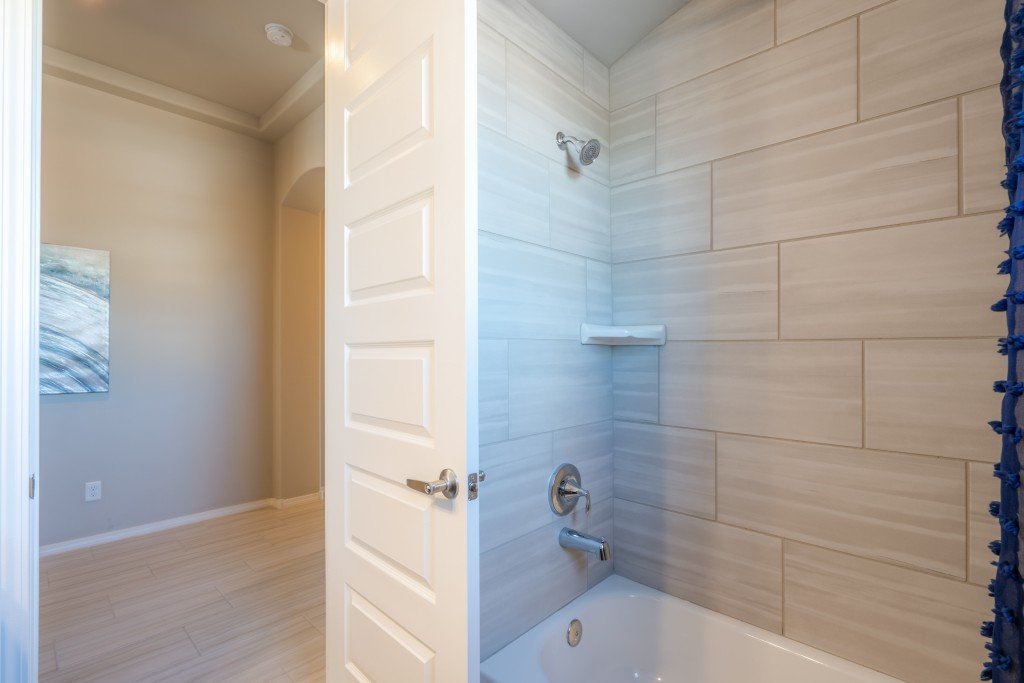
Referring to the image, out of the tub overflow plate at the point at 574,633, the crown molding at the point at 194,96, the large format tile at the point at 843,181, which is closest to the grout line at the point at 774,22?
the large format tile at the point at 843,181

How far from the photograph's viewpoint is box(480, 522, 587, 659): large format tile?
141 centimetres

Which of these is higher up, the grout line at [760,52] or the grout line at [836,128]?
the grout line at [760,52]

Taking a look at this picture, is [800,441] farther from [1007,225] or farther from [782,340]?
[1007,225]

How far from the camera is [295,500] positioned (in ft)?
12.3

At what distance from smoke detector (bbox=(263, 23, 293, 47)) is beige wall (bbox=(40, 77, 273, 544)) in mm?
1209

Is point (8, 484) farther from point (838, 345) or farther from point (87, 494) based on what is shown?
point (87, 494)

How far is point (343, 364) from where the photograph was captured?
1.46 meters

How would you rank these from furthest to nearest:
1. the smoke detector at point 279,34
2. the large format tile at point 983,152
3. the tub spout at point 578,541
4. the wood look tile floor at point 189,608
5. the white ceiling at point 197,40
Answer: the smoke detector at point 279,34 < the white ceiling at point 197,40 < the wood look tile floor at point 189,608 < the tub spout at point 578,541 < the large format tile at point 983,152

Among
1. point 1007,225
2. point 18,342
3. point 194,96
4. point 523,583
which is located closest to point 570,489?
point 523,583

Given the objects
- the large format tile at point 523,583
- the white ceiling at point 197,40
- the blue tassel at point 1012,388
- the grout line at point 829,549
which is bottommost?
the large format tile at point 523,583

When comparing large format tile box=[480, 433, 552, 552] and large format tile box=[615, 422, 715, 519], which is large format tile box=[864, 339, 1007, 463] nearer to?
large format tile box=[615, 422, 715, 519]

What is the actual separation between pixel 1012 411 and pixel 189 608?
122 inches

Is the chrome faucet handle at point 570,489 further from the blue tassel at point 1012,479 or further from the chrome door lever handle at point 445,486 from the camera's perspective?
the blue tassel at point 1012,479

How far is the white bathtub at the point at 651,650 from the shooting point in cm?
138
